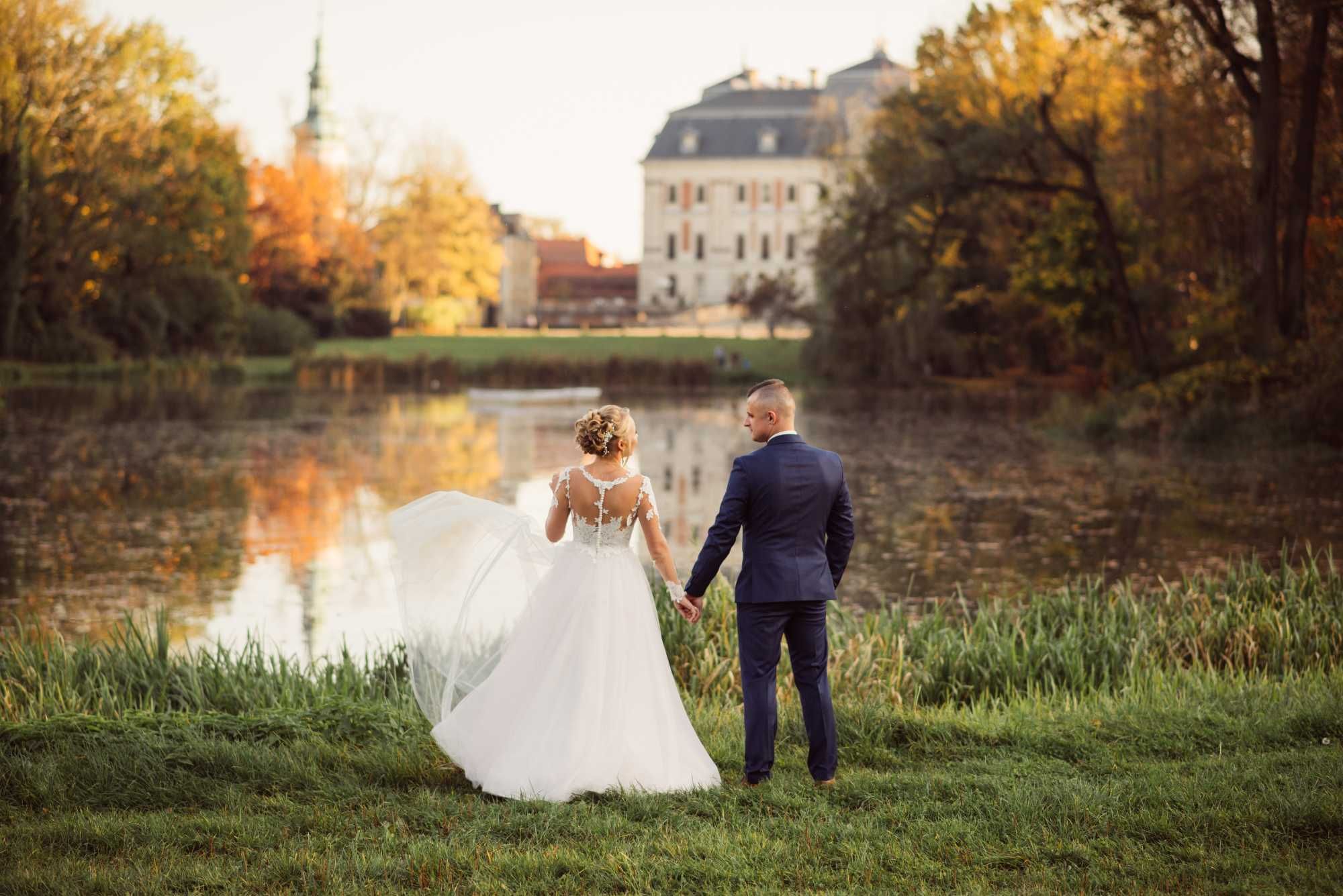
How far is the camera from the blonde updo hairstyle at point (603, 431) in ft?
18.6

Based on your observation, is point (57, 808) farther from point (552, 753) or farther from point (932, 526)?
point (932, 526)

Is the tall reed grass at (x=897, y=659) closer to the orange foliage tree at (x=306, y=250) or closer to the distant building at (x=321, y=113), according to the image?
the orange foliage tree at (x=306, y=250)

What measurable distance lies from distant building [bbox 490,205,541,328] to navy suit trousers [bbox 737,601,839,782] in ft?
273

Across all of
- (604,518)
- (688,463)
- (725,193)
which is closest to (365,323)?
(725,193)

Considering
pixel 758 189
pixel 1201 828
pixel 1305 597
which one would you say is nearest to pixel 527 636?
pixel 1201 828

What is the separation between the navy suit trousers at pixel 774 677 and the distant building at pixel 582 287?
231ft

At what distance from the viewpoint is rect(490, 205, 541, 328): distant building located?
93.0 metres

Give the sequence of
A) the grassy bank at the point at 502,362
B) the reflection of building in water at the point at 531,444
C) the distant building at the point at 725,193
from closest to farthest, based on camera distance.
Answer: the reflection of building in water at the point at 531,444 → the grassy bank at the point at 502,362 → the distant building at the point at 725,193

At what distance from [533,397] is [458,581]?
33730 mm

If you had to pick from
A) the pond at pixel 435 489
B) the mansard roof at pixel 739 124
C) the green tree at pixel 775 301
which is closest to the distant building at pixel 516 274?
the mansard roof at pixel 739 124

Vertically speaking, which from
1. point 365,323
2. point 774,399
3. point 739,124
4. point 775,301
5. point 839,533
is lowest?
point 839,533

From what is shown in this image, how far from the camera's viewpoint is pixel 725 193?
95.0 meters

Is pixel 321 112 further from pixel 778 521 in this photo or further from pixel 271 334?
pixel 778 521

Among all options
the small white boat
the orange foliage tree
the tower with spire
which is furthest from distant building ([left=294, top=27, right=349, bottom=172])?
the small white boat
